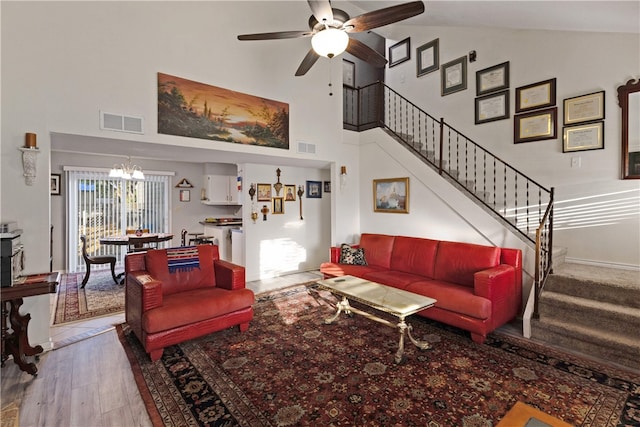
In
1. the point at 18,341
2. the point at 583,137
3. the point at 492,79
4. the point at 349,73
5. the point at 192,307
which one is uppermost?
the point at 349,73

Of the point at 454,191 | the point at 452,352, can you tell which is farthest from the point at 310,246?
the point at 452,352

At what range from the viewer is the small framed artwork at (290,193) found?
231 inches

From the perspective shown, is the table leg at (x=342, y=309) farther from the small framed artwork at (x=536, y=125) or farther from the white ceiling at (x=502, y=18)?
the small framed artwork at (x=536, y=125)

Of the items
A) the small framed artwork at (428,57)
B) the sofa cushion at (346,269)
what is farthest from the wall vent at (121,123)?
the small framed artwork at (428,57)

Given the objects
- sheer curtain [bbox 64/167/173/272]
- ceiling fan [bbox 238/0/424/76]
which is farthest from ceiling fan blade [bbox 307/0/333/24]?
sheer curtain [bbox 64/167/173/272]

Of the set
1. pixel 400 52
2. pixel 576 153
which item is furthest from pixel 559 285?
pixel 400 52

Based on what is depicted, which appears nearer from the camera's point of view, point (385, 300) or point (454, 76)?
point (385, 300)

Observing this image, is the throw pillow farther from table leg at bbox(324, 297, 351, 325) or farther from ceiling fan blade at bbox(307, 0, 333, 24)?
ceiling fan blade at bbox(307, 0, 333, 24)

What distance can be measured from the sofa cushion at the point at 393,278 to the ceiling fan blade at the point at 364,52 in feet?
8.54

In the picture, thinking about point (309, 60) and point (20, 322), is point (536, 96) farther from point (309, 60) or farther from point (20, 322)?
point (20, 322)

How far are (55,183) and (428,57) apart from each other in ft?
25.4

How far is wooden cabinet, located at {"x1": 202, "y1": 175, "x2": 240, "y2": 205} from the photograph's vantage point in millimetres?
7328

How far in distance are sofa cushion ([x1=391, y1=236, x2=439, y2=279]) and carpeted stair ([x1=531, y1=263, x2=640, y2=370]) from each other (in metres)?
1.28

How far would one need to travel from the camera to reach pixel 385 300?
9.71ft
